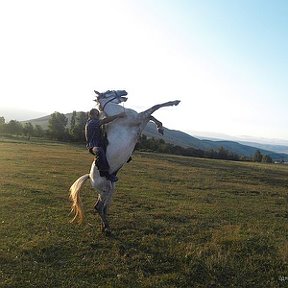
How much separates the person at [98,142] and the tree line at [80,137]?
64.7 meters

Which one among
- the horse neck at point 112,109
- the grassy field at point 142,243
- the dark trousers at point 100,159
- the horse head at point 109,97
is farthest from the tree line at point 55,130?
the dark trousers at point 100,159

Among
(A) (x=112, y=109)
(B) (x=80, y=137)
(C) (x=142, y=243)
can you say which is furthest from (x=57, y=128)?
(C) (x=142, y=243)

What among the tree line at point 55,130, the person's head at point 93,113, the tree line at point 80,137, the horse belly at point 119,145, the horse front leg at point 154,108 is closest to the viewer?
the horse belly at point 119,145

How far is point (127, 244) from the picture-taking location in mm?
10930

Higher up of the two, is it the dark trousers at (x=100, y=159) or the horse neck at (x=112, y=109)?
the horse neck at (x=112, y=109)

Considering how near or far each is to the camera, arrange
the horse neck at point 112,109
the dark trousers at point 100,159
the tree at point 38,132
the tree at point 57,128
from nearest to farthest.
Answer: the dark trousers at point 100,159 < the horse neck at point 112,109 < the tree at point 57,128 < the tree at point 38,132

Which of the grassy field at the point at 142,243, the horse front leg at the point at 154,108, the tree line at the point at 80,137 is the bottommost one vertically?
the grassy field at the point at 142,243

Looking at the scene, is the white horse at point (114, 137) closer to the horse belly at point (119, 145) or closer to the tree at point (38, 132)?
the horse belly at point (119, 145)

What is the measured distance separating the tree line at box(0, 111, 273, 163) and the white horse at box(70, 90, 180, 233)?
64.2 meters

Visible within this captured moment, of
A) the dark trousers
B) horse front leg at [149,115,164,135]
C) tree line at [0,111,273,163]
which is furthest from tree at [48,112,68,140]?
the dark trousers

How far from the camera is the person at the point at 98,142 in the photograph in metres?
11.2

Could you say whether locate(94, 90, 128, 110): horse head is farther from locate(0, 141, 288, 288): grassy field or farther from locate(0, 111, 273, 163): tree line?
locate(0, 111, 273, 163): tree line

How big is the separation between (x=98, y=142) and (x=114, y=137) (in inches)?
18.3

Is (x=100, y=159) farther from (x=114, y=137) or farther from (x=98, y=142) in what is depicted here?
(x=114, y=137)
